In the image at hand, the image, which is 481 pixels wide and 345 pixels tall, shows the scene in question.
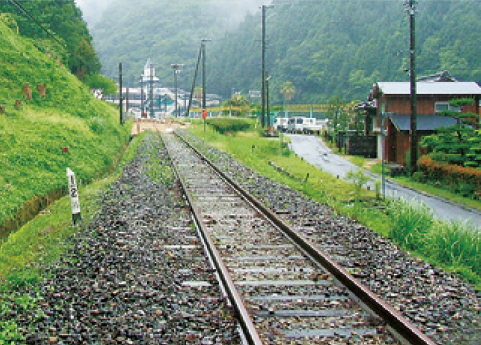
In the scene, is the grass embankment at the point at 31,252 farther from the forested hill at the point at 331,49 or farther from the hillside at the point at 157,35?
the hillside at the point at 157,35

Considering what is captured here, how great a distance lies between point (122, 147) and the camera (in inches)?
1382

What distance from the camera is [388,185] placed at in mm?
24266

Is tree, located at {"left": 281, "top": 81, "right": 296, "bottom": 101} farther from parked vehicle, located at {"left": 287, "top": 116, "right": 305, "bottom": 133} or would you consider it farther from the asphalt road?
the asphalt road

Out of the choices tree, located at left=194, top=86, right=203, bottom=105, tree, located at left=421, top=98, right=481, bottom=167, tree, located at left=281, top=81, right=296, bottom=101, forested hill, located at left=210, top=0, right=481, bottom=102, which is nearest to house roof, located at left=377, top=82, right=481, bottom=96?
tree, located at left=421, top=98, right=481, bottom=167

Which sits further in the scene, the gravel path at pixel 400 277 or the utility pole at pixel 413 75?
the utility pole at pixel 413 75

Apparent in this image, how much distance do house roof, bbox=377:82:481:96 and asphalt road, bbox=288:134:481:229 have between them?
17.3 ft

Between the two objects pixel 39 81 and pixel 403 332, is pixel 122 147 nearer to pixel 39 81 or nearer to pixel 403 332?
pixel 39 81

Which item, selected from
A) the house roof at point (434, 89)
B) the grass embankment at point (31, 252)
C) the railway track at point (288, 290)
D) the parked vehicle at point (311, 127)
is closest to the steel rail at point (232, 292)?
the railway track at point (288, 290)

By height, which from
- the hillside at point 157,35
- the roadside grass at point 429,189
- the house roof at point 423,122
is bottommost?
the roadside grass at point 429,189

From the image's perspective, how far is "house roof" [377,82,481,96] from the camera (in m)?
33.4

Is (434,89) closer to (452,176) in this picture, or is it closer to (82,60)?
(452,176)

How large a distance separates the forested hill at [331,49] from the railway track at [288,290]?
32682 mm

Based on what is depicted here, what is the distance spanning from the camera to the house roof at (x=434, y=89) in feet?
110

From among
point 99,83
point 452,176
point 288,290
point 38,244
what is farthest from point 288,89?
point 288,290
